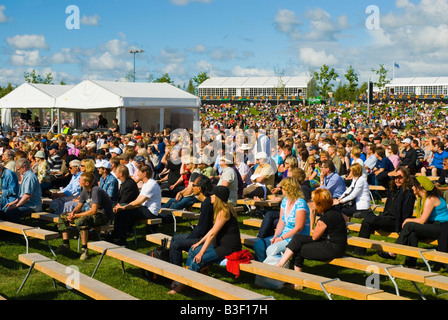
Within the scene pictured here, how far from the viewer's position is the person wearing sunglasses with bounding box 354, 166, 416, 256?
23.1 ft

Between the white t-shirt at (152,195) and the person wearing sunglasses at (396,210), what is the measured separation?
322cm

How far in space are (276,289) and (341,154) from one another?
6045 mm

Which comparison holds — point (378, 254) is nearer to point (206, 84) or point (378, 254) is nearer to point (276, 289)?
point (276, 289)

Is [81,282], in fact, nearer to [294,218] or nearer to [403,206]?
[294,218]

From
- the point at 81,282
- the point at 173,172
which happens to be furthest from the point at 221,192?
the point at 173,172

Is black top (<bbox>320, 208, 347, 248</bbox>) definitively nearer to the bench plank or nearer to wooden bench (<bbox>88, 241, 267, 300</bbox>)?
wooden bench (<bbox>88, 241, 267, 300</bbox>)

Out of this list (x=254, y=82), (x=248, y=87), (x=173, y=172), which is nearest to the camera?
(x=173, y=172)

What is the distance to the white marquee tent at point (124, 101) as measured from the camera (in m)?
22.8

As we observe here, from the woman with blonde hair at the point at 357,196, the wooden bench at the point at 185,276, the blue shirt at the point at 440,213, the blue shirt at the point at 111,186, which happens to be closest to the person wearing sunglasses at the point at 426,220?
the blue shirt at the point at 440,213

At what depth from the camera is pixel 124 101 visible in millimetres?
22312

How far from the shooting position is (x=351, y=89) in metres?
75.8

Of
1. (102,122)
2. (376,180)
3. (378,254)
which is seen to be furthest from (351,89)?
(378,254)

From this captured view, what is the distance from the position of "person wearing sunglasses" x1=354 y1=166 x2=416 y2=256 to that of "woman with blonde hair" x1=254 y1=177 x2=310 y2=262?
141cm

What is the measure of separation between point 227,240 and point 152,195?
2805mm
